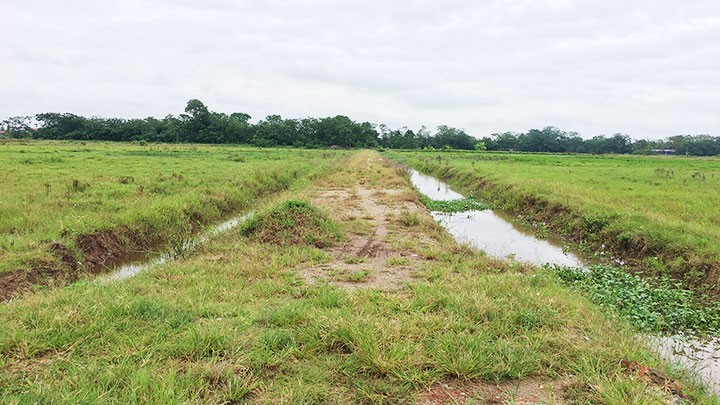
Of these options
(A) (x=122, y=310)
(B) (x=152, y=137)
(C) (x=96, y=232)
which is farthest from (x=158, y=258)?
(B) (x=152, y=137)

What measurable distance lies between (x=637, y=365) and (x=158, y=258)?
869cm

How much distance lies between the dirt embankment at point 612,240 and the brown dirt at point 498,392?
16.5ft

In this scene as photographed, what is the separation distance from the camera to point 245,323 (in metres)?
4.39

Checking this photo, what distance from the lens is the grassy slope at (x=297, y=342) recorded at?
3.31 metres

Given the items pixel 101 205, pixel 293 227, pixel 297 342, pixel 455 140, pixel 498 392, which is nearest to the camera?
pixel 498 392

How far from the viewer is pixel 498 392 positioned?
3.44 metres

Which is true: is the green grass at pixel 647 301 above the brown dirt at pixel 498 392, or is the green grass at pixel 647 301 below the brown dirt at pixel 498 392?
below

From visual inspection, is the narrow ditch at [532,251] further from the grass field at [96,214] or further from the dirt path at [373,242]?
the grass field at [96,214]

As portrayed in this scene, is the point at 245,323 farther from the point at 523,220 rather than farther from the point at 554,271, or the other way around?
the point at 523,220

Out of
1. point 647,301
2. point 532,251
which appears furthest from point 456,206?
point 647,301

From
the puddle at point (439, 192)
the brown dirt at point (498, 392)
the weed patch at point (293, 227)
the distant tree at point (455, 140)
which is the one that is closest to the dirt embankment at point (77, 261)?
the weed patch at point (293, 227)

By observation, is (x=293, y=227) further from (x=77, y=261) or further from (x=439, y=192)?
(x=439, y=192)

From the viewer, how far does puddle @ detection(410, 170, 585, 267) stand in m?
9.22

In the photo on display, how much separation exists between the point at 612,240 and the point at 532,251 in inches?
73.3
